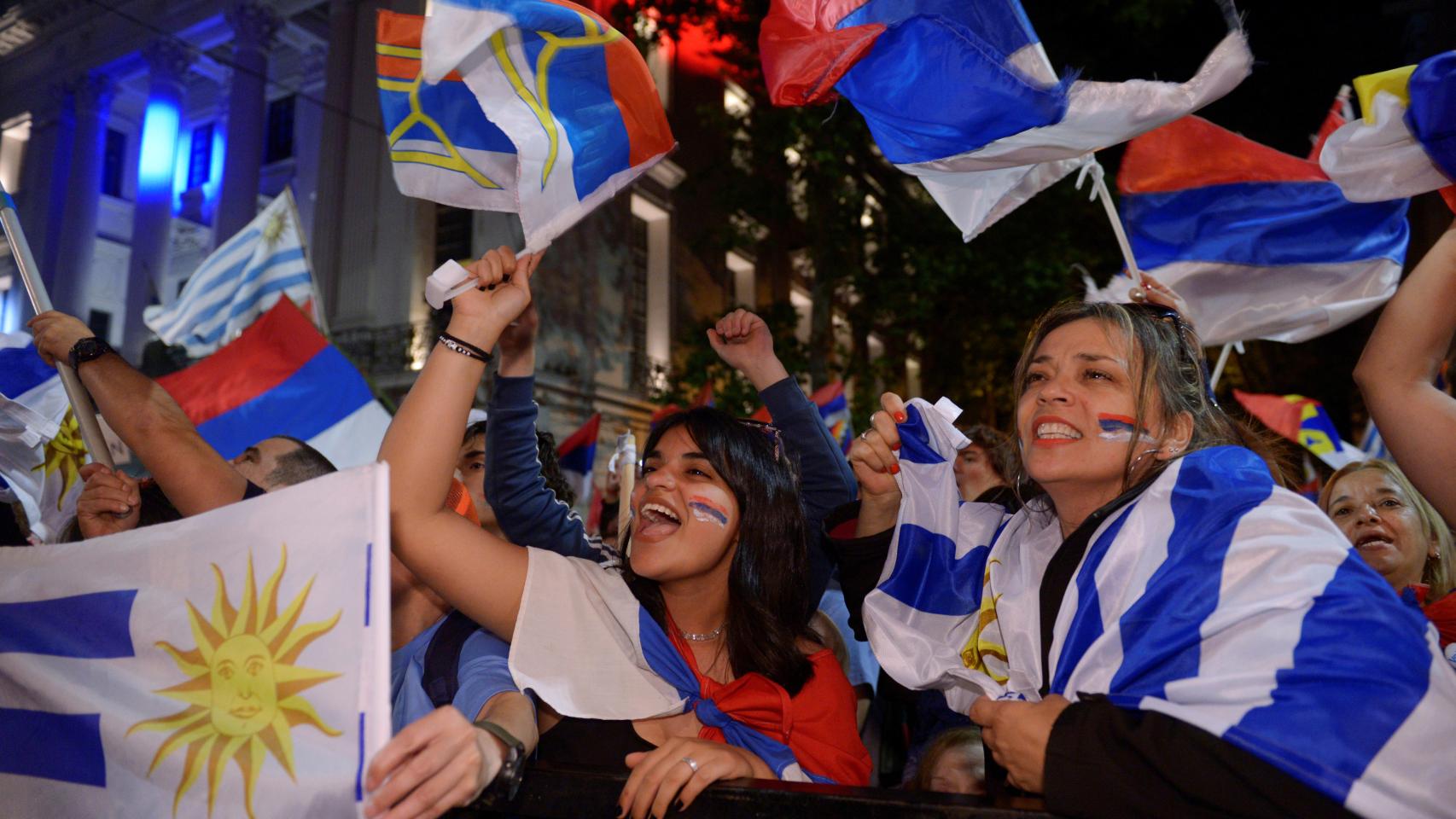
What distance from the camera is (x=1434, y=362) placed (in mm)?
2055

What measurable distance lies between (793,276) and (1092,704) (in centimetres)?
2275

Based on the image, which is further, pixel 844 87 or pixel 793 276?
pixel 793 276

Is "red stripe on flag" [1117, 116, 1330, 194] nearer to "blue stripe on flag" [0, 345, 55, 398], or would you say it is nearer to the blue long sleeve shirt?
the blue long sleeve shirt

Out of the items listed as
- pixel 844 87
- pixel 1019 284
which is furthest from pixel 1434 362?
pixel 1019 284

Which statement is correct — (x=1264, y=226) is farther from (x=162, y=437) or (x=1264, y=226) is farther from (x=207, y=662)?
(x=207, y=662)

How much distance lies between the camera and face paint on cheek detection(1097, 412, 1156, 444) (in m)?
2.03

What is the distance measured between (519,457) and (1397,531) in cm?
289

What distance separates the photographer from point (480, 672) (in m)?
2.01

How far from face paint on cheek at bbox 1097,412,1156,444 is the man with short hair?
1941mm

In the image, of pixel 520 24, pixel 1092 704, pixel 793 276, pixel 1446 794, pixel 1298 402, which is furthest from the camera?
pixel 793 276

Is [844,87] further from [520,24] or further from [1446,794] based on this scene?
[1446,794]

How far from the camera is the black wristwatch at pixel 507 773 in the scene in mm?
1591

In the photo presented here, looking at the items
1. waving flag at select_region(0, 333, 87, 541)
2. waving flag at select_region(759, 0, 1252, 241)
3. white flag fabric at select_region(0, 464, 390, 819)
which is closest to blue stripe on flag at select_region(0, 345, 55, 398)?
waving flag at select_region(0, 333, 87, 541)

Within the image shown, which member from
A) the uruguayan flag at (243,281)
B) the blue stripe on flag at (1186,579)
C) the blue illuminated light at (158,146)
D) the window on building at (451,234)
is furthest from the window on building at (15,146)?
the blue stripe on flag at (1186,579)
